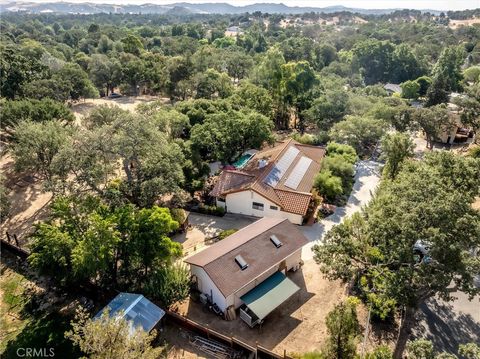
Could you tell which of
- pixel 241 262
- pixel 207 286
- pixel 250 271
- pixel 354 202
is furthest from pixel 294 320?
pixel 354 202

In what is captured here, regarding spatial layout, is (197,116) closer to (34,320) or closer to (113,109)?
(113,109)

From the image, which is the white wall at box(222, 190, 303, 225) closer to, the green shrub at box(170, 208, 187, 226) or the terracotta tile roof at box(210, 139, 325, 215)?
the terracotta tile roof at box(210, 139, 325, 215)

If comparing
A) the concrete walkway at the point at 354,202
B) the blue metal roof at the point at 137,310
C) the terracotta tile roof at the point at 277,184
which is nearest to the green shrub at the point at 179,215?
the terracotta tile roof at the point at 277,184

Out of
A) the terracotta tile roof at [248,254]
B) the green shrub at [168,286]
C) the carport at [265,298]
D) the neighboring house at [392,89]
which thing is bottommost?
the neighboring house at [392,89]

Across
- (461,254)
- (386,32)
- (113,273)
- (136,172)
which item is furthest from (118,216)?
(386,32)

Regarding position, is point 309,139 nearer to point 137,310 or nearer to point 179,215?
point 179,215

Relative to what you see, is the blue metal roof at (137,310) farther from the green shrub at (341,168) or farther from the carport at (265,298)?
the green shrub at (341,168)

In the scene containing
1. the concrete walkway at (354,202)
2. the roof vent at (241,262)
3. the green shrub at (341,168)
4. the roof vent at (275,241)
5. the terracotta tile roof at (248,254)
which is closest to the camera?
the terracotta tile roof at (248,254)

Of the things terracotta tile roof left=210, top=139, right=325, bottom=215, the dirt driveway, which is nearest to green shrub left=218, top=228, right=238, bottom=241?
terracotta tile roof left=210, top=139, right=325, bottom=215
